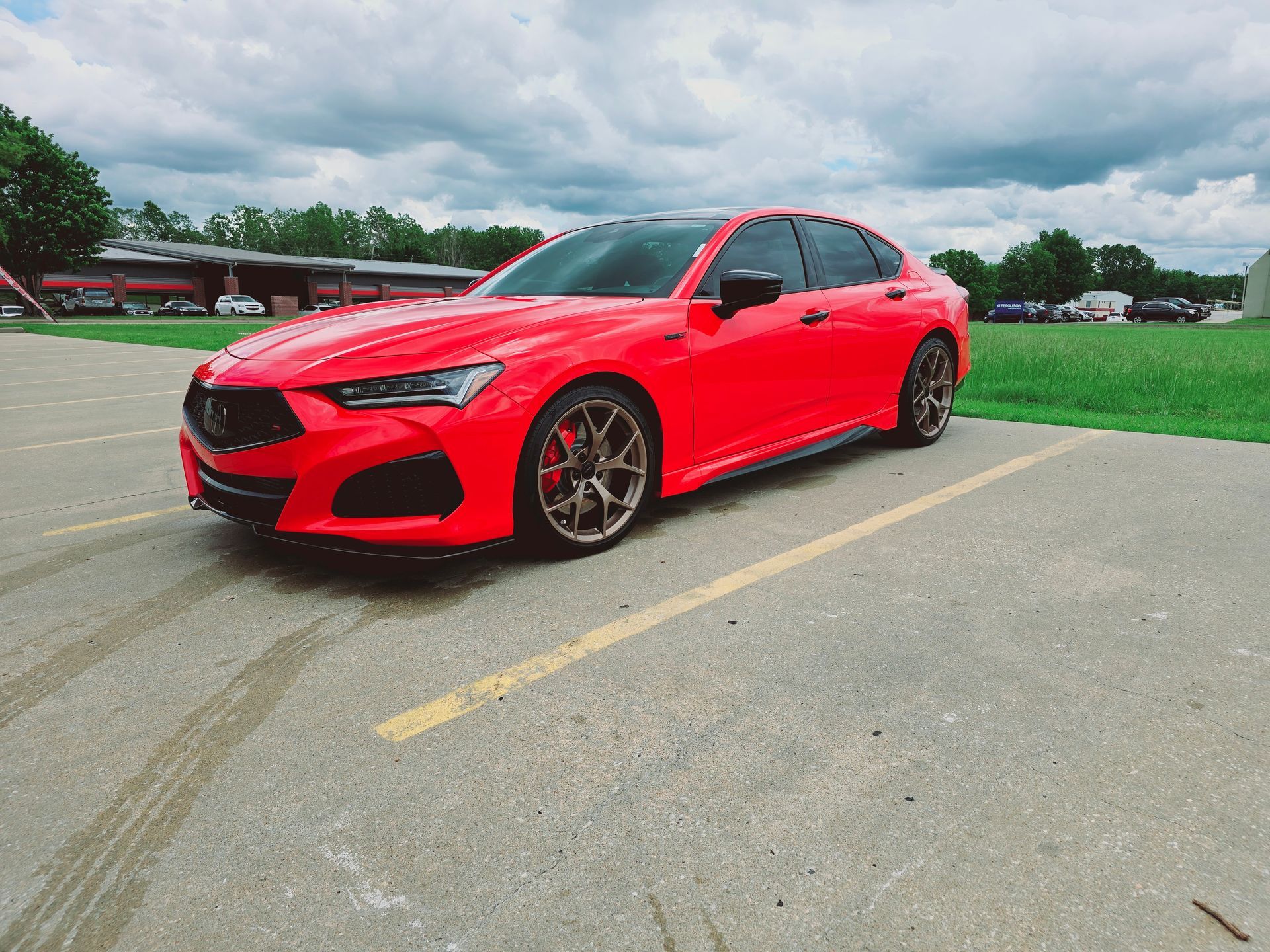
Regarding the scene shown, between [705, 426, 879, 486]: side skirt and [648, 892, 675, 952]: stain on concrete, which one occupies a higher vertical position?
[705, 426, 879, 486]: side skirt

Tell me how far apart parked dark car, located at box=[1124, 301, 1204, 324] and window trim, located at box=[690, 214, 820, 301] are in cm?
6650

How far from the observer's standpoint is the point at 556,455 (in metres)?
3.49

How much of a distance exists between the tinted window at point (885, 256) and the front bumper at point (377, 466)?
3.26 m

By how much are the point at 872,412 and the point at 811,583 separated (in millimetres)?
2362

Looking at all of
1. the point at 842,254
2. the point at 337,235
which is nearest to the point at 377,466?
the point at 842,254

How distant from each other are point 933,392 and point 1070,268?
13772cm

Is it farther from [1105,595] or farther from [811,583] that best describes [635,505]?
[1105,595]

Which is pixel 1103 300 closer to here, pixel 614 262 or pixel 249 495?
pixel 614 262

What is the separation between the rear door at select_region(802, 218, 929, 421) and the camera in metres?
4.95

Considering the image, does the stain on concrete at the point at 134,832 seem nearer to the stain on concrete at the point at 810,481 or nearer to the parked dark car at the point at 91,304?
the stain on concrete at the point at 810,481

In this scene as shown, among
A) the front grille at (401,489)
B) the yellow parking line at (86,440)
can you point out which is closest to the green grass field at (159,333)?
the yellow parking line at (86,440)

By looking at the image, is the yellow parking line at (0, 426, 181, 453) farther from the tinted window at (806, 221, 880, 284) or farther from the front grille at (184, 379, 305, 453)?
the tinted window at (806, 221, 880, 284)

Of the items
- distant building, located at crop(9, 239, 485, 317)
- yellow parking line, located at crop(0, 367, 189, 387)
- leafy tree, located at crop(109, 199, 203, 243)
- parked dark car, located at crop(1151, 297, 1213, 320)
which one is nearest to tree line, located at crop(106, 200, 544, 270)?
leafy tree, located at crop(109, 199, 203, 243)

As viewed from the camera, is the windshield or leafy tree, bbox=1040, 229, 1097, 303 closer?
the windshield
